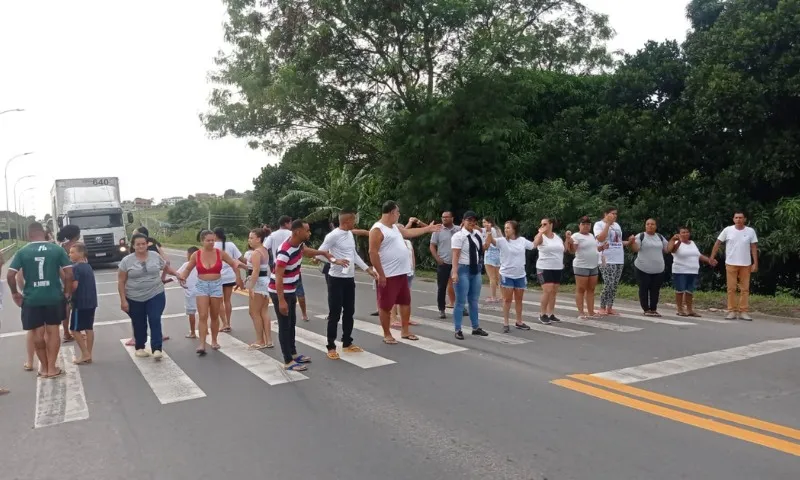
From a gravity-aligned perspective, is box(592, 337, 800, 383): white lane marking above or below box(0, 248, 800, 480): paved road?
above

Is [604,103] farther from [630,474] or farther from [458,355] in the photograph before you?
[630,474]

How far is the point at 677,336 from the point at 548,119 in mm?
14521

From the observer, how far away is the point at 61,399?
6.37 m

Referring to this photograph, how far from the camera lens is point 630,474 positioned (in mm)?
4059

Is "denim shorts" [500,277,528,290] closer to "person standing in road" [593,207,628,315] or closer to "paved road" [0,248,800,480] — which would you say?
"paved road" [0,248,800,480]

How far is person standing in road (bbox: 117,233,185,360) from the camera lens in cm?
793

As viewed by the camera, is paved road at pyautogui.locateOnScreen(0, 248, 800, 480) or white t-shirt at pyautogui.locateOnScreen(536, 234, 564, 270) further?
white t-shirt at pyautogui.locateOnScreen(536, 234, 564, 270)

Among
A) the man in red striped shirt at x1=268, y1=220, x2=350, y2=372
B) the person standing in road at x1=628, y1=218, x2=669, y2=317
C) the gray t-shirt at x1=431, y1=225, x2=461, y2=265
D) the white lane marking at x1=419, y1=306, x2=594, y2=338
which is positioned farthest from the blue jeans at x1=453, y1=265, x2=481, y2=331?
the person standing in road at x1=628, y1=218, x2=669, y2=317

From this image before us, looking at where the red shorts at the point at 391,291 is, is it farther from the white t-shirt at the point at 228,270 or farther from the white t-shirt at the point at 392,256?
the white t-shirt at the point at 228,270

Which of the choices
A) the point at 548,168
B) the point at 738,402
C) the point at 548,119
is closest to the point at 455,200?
the point at 548,168

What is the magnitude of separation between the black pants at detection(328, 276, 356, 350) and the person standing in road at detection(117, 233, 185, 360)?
7.08 feet

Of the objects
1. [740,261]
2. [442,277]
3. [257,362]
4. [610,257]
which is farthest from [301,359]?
[740,261]

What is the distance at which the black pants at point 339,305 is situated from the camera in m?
7.79

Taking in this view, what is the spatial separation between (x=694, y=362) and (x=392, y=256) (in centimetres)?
381
